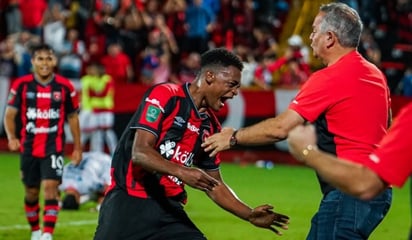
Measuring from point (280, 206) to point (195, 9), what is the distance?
476 inches

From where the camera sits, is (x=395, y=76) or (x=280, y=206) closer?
(x=280, y=206)

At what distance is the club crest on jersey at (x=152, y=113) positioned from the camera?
662 centimetres

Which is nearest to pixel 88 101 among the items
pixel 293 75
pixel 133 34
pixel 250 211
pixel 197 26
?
pixel 133 34

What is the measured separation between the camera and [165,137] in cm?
680

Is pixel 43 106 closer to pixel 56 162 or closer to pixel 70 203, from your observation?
pixel 56 162

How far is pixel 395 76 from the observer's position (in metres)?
23.8

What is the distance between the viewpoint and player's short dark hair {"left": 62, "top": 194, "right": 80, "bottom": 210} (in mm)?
14352

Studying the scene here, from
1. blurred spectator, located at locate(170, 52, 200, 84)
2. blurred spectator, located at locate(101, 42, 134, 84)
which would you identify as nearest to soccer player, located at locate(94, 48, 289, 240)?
blurred spectator, located at locate(170, 52, 200, 84)

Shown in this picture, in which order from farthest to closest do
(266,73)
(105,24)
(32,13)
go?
(32,13), (105,24), (266,73)

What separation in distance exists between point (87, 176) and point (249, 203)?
8.63 ft

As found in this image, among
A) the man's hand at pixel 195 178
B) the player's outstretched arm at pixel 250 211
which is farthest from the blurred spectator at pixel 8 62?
the man's hand at pixel 195 178

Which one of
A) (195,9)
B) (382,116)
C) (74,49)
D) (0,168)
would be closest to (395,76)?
(195,9)

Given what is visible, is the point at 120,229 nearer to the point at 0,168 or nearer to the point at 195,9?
the point at 0,168

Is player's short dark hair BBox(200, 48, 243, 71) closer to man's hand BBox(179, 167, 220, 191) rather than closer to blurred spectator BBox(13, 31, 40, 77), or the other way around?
man's hand BBox(179, 167, 220, 191)
